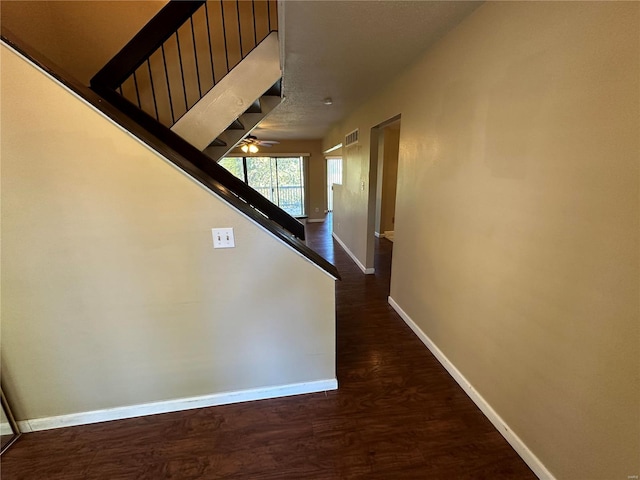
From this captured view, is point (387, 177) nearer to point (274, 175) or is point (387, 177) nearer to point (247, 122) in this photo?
point (247, 122)

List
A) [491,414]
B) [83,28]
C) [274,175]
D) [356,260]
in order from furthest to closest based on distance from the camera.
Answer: [274,175] → [356,260] → [83,28] → [491,414]

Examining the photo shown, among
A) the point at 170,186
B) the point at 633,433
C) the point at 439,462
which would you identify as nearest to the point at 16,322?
the point at 170,186

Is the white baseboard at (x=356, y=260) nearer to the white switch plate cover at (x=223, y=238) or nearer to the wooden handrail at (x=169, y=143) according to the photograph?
the wooden handrail at (x=169, y=143)

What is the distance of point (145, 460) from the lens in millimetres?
1428

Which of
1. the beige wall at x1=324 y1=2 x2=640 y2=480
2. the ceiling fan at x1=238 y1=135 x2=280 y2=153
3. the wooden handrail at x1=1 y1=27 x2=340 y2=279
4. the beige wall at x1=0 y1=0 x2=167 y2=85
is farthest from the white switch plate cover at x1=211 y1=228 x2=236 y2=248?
the ceiling fan at x1=238 y1=135 x2=280 y2=153

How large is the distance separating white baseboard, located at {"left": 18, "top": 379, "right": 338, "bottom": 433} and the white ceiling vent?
3.27 metres

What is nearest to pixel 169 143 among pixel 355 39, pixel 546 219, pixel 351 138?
pixel 355 39

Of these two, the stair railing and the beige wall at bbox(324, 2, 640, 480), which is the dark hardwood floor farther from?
the stair railing

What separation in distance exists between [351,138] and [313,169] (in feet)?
12.3

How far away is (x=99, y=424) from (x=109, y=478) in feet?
1.36

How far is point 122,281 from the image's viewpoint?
4.88 feet

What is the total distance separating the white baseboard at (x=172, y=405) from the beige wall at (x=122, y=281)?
0.15 ft

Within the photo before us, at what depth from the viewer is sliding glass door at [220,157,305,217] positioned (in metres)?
7.87

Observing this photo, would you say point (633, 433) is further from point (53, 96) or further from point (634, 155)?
point (53, 96)
